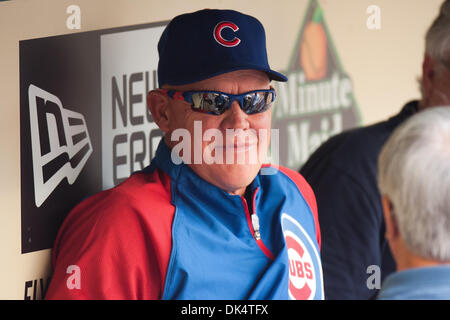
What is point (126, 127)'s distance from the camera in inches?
81.7

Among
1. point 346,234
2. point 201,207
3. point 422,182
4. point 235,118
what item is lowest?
point 346,234

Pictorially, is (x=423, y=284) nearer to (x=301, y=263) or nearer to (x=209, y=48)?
(x=301, y=263)

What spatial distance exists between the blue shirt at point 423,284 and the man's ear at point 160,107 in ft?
2.67

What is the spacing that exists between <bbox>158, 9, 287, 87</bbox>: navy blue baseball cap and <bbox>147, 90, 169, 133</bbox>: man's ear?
0.13ft

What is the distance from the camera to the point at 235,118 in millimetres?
1773

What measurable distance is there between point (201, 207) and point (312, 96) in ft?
2.18

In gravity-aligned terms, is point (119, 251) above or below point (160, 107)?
below

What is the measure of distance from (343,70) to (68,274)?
3.70 ft

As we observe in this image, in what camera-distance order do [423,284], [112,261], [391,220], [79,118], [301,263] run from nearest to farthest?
[423,284], [391,220], [112,261], [301,263], [79,118]

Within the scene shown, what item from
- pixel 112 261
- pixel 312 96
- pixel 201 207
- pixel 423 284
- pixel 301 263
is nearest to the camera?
pixel 423 284

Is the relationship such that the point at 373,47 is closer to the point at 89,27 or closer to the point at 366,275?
the point at 366,275
